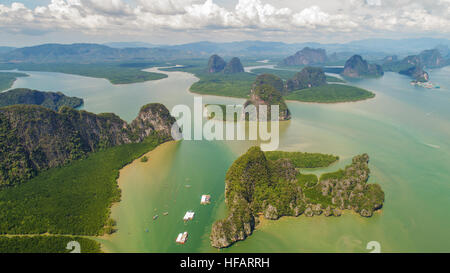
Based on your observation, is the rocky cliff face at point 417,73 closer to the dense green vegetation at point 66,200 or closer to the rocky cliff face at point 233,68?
the rocky cliff face at point 233,68

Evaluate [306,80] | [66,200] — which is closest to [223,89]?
[306,80]

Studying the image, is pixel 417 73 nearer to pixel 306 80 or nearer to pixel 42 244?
pixel 306 80

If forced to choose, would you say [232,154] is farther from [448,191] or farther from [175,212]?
[448,191]

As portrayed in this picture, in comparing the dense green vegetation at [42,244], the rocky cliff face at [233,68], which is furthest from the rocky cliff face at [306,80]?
the dense green vegetation at [42,244]

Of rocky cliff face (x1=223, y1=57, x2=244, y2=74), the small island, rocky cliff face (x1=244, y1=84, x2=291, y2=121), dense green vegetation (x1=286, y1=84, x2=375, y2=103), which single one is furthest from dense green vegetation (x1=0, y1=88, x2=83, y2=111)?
rocky cliff face (x1=223, y1=57, x2=244, y2=74)

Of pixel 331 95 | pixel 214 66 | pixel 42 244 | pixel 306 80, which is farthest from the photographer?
pixel 214 66

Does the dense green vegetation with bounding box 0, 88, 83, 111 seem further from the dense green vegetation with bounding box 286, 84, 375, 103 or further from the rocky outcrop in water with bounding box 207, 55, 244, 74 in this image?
the rocky outcrop in water with bounding box 207, 55, 244, 74

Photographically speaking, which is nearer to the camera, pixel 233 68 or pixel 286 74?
pixel 286 74
